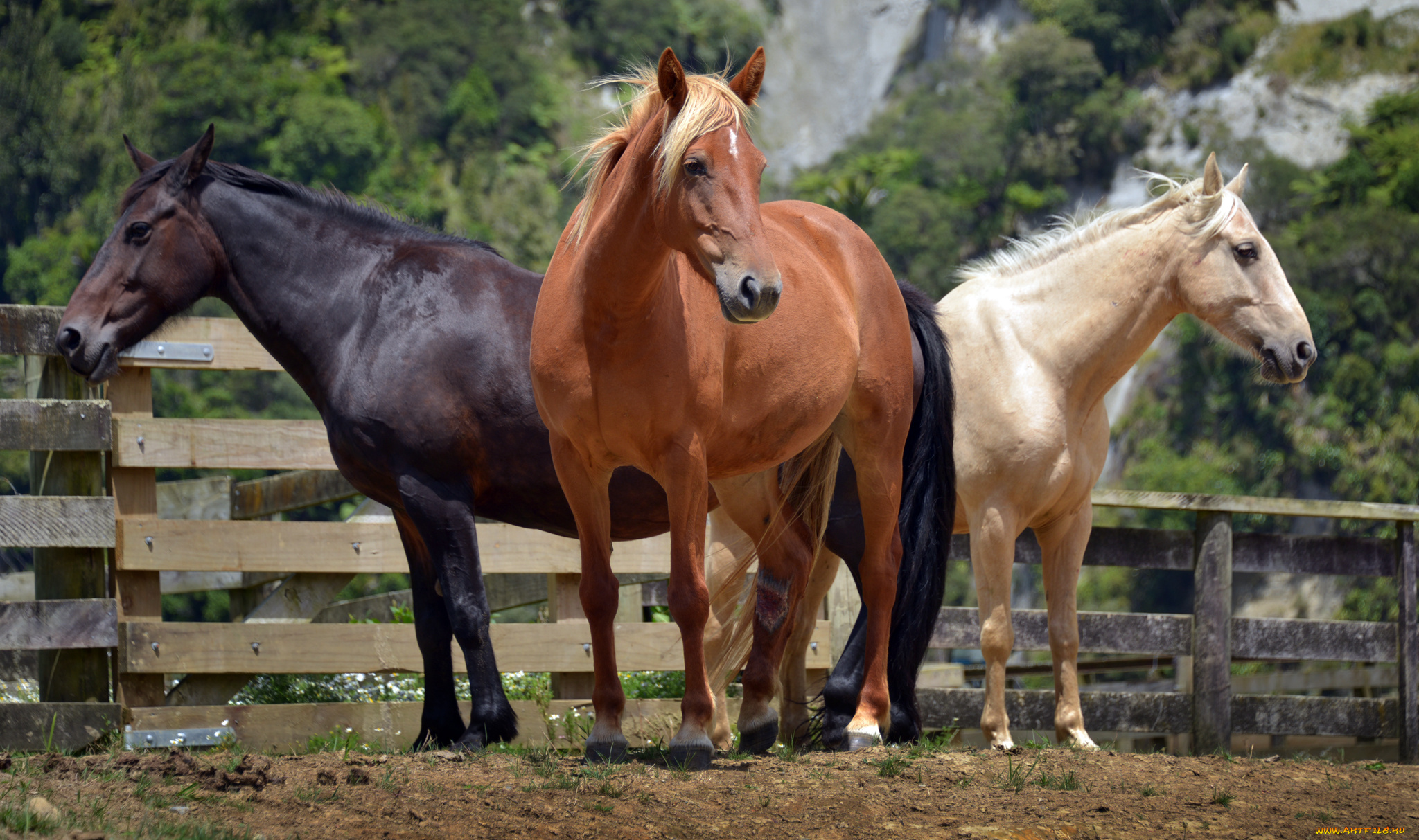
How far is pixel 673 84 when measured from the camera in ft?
12.3

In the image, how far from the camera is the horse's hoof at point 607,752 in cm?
390

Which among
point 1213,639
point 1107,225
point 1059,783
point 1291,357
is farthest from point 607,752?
point 1213,639

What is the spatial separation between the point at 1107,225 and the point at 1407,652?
10.8 ft

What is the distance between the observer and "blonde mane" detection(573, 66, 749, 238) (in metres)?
3.66

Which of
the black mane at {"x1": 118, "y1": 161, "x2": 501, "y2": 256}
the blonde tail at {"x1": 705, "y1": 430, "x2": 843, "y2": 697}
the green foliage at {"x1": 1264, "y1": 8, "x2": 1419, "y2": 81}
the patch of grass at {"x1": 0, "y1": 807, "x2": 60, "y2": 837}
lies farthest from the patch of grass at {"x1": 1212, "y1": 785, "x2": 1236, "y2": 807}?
the green foliage at {"x1": 1264, "y1": 8, "x2": 1419, "y2": 81}

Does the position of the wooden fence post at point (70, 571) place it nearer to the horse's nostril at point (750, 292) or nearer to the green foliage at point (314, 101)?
the horse's nostril at point (750, 292)

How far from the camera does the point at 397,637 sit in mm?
5590

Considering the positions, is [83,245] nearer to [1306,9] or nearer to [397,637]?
[397,637]

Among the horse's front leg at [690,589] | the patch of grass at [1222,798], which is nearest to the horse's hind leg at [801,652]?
the horse's front leg at [690,589]

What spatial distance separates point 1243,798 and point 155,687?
4.42 meters

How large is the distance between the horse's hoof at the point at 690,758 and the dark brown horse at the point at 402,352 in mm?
981

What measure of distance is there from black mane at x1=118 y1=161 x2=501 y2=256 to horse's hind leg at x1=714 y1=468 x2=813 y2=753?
159 centimetres

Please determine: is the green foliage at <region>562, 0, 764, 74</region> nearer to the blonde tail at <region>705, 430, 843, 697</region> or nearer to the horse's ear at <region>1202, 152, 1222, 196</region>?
the horse's ear at <region>1202, 152, 1222, 196</region>

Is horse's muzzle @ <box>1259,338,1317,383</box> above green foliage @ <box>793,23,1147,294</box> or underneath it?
underneath
